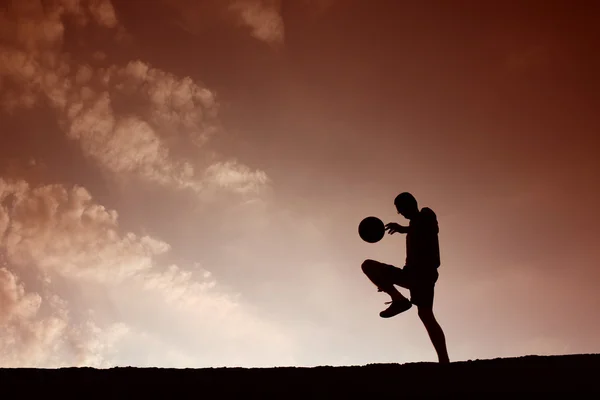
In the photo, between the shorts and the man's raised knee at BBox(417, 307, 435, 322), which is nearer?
the man's raised knee at BBox(417, 307, 435, 322)

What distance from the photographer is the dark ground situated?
4.64m

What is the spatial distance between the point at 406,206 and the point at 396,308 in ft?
4.37

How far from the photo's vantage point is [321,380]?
4.93m

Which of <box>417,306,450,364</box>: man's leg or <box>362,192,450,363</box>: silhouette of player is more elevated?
<box>362,192,450,363</box>: silhouette of player

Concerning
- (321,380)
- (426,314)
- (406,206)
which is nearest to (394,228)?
(406,206)

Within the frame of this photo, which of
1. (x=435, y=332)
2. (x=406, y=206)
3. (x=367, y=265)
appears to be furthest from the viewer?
(x=367, y=265)

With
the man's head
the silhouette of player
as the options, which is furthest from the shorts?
the man's head

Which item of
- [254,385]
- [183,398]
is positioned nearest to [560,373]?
[254,385]

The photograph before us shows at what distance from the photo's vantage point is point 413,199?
6594 mm

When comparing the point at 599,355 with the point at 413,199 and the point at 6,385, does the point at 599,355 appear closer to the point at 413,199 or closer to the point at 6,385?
the point at 413,199

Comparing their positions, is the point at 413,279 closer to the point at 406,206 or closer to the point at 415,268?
the point at 415,268

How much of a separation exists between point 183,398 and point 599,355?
178 inches

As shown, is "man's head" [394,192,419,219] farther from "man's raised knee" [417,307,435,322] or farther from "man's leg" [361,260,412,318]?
"man's raised knee" [417,307,435,322]

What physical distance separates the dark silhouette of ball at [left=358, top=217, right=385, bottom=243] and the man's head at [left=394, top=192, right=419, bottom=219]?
2.90 ft
